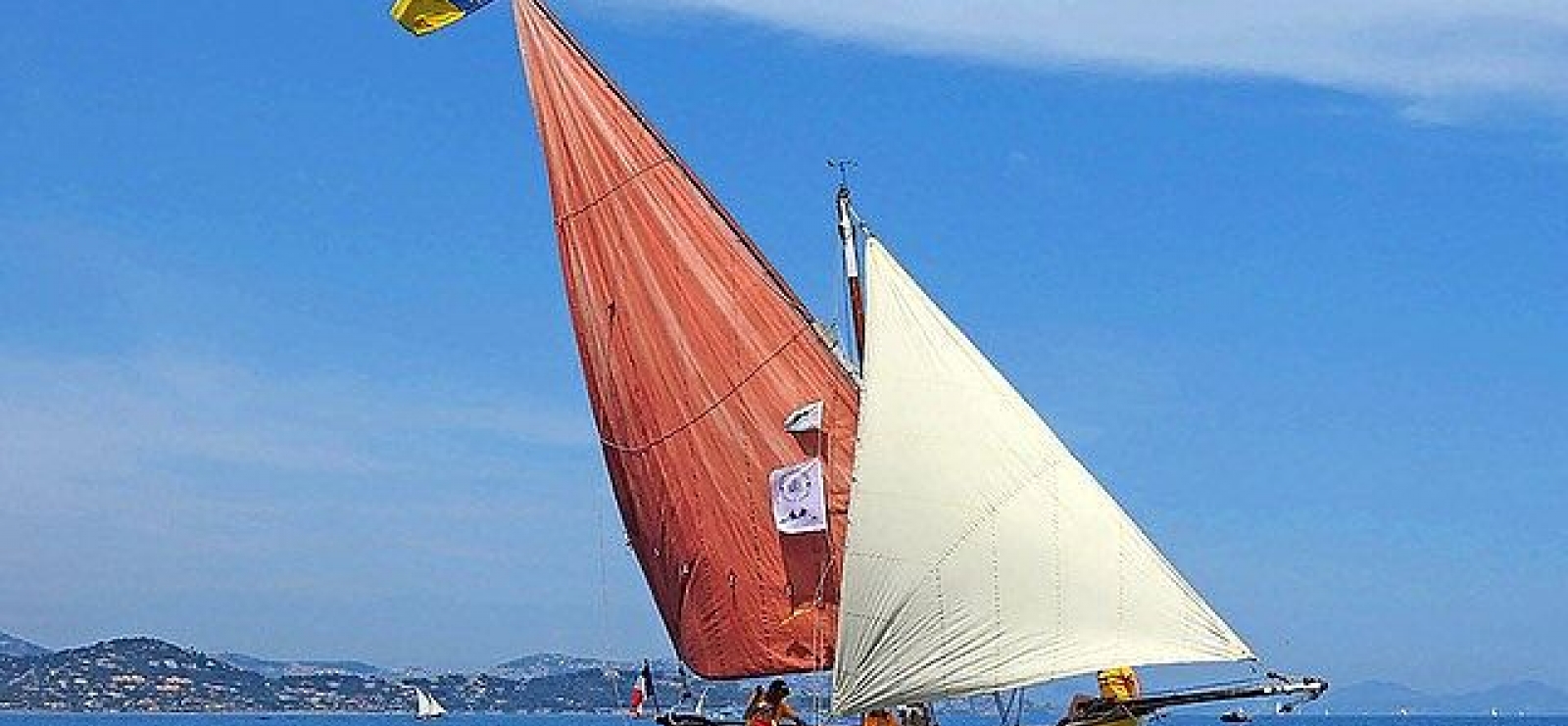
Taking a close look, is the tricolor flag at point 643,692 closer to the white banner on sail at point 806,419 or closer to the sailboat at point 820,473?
the sailboat at point 820,473

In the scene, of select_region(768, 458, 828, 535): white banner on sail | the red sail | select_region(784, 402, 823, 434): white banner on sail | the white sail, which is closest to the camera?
the white sail

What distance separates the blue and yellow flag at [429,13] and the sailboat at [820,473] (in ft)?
0.24

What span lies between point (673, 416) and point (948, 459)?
6779mm

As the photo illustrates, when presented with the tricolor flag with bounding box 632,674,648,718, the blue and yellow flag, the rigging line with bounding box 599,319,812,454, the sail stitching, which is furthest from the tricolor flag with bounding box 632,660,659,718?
the blue and yellow flag

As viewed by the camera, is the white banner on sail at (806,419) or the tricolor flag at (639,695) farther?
the tricolor flag at (639,695)

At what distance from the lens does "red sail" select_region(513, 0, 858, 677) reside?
40.6 metres

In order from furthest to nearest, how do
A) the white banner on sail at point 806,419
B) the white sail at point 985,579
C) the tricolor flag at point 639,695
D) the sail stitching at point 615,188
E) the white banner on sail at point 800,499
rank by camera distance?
the tricolor flag at point 639,695, the sail stitching at point 615,188, the white banner on sail at point 806,419, the white banner on sail at point 800,499, the white sail at point 985,579

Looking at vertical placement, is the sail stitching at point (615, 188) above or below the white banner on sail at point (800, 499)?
above

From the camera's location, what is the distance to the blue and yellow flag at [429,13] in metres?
45.5

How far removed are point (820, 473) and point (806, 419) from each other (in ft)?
3.06

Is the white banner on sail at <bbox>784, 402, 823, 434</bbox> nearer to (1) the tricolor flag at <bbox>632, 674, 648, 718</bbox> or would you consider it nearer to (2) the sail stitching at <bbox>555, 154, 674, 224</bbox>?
(2) the sail stitching at <bbox>555, 154, 674, 224</bbox>

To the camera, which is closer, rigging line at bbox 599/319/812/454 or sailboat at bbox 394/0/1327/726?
sailboat at bbox 394/0/1327/726

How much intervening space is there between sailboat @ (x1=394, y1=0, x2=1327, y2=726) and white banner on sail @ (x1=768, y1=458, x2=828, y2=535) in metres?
0.04

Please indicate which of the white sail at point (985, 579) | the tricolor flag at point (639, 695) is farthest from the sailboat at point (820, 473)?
the tricolor flag at point (639, 695)
